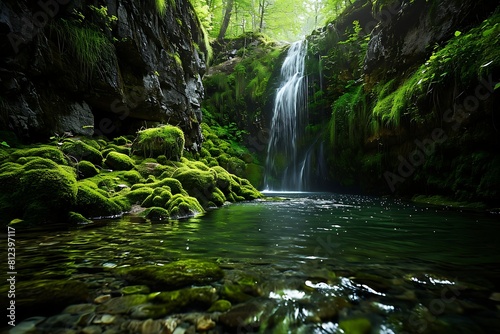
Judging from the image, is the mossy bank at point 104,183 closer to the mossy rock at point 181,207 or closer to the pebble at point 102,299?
the mossy rock at point 181,207

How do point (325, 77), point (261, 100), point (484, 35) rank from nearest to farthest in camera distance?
point (484, 35), point (325, 77), point (261, 100)

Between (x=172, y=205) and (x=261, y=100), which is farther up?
(x=261, y=100)

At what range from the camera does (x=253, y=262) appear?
8.29 ft

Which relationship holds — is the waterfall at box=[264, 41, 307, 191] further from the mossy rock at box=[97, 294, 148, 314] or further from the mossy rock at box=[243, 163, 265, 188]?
the mossy rock at box=[97, 294, 148, 314]

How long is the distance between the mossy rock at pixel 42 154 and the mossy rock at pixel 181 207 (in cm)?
276

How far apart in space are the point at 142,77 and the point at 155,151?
3752mm

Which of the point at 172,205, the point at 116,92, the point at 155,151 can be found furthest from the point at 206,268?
the point at 116,92

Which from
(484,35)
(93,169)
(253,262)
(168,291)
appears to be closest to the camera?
(168,291)

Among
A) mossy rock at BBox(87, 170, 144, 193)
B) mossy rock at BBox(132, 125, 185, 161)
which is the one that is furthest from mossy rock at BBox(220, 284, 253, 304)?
mossy rock at BBox(132, 125, 185, 161)

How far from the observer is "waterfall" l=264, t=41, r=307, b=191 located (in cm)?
1631

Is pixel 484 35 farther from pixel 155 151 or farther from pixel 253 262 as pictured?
pixel 155 151

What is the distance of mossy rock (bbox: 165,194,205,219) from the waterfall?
10.6 metres

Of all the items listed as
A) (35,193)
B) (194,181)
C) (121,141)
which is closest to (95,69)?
(121,141)

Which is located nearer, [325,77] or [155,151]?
[155,151]
